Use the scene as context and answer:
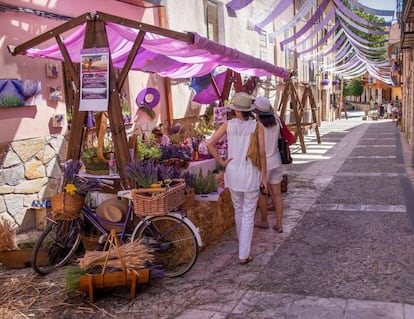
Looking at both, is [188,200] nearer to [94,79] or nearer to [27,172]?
[94,79]

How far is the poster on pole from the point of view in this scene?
4.88 m

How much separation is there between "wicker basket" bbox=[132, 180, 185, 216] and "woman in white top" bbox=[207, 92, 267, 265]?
631mm

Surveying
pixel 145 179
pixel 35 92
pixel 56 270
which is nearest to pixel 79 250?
pixel 56 270

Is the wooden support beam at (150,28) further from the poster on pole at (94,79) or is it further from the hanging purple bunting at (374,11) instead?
the hanging purple bunting at (374,11)

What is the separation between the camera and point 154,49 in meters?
5.61

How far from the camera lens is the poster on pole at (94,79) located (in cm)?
488

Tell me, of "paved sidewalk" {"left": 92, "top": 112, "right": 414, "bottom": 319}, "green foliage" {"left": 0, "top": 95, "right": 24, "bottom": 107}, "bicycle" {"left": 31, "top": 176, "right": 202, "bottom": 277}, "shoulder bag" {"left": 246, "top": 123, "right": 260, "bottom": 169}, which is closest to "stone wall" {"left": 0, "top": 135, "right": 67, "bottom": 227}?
"green foliage" {"left": 0, "top": 95, "right": 24, "bottom": 107}

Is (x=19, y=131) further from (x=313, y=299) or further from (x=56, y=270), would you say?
(x=313, y=299)

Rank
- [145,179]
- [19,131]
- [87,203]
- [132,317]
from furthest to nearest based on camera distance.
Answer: [19,131], [87,203], [145,179], [132,317]

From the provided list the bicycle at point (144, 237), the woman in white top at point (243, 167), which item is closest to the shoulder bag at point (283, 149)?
the woman in white top at point (243, 167)

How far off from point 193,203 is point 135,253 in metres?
1.05

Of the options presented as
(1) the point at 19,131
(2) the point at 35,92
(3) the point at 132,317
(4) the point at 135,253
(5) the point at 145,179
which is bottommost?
(3) the point at 132,317

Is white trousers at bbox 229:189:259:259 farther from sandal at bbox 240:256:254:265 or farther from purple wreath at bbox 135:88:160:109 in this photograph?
purple wreath at bbox 135:88:160:109

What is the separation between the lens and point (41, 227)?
6.56 m
